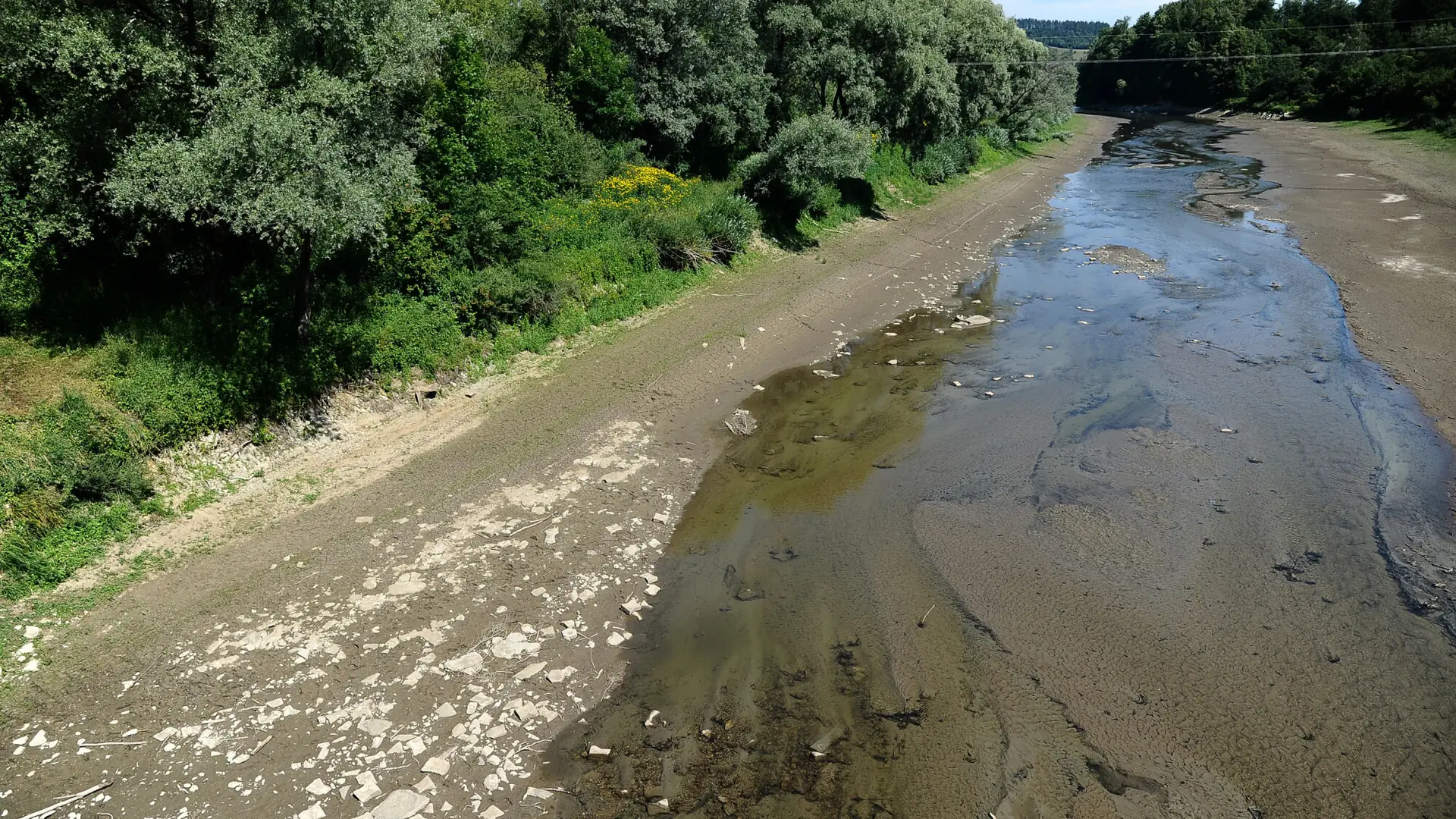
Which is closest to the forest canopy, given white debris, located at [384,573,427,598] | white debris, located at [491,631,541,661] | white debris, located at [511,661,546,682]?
white debris, located at [384,573,427,598]

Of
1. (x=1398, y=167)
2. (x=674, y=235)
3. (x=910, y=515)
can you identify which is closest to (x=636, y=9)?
(x=674, y=235)

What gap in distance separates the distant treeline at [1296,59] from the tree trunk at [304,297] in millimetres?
65125

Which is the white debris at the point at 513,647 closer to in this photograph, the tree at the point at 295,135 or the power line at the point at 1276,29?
the tree at the point at 295,135

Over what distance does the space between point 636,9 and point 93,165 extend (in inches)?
703

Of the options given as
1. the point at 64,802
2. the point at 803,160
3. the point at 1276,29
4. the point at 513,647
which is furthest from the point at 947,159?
the point at 1276,29

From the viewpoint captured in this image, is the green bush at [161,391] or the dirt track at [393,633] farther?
the green bush at [161,391]

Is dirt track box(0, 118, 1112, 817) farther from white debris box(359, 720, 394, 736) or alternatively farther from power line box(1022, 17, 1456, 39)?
power line box(1022, 17, 1456, 39)

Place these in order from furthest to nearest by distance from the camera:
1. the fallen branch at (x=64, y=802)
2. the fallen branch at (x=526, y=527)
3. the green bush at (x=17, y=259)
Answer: the green bush at (x=17, y=259), the fallen branch at (x=526, y=527), the fallen branch at (x=64, y=802)

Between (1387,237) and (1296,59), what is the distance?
6708 cm

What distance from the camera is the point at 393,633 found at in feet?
33.7

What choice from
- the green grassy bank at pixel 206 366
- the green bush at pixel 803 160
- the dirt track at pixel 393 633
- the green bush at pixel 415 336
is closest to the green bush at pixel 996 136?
the green bush at pixel 803 160

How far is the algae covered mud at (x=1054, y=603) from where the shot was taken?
8578 mm

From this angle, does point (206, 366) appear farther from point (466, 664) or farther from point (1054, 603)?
point (1054, 603)

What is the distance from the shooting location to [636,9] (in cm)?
2602
